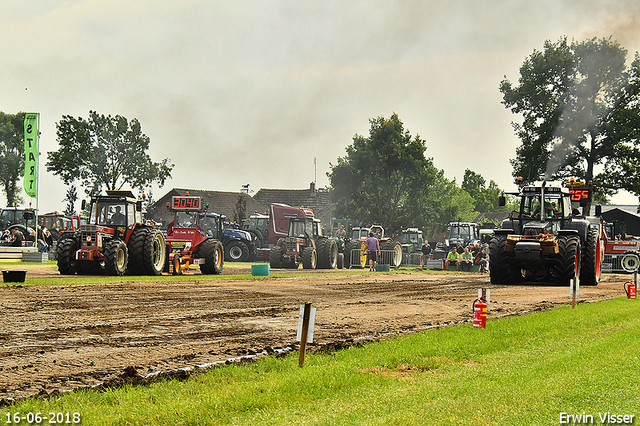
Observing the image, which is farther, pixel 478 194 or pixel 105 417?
pixel 478 194

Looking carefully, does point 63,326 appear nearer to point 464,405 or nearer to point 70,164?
point 464,405

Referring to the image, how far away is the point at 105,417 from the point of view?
15.9 ft

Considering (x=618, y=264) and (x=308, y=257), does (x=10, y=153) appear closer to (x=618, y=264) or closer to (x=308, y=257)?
(x=308, y=257)

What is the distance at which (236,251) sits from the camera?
37312mm

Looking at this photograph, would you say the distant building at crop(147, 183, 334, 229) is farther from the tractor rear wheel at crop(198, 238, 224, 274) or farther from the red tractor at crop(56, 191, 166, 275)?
the red tractor at crop(56, 191, 166, 275)

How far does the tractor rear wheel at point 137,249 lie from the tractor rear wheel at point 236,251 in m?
15.7

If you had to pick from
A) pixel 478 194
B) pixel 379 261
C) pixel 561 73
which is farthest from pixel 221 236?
pixel 478 194

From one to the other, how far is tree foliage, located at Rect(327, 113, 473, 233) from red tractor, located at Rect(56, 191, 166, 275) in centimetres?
3621

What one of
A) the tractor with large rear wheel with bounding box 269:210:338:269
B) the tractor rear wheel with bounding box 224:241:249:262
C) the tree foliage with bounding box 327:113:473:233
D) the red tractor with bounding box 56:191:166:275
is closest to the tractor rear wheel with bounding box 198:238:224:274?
the red tractor with bounding box 56:191:166:275

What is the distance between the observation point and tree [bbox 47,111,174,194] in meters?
52.1

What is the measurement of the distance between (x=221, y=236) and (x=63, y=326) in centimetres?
2679

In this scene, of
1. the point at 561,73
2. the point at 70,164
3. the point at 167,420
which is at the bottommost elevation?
the point at 167,420

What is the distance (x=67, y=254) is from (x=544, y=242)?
1438 centimetres

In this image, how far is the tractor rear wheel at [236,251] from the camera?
37188mm
